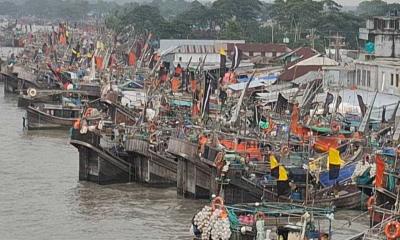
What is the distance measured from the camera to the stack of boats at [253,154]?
26.9 m

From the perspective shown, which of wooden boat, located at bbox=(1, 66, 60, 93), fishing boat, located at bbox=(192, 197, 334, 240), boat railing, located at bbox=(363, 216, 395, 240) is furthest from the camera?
wooden boat, located at bbox=(1, 66, 60, 93)

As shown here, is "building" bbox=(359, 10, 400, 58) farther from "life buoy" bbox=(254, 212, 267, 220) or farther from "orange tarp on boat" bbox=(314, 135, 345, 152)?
"life buoy" bbox=(254, 212, 267, 220)

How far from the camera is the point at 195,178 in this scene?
36.0 meters

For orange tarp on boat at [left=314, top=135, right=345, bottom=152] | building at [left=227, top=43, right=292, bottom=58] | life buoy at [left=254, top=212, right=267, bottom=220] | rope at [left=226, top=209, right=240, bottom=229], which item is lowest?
rope at [left=226, top=209, right=240, bottom=229]

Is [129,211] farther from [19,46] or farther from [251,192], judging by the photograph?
[19,46]

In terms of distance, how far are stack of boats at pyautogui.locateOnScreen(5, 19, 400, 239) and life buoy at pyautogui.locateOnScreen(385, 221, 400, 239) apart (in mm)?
23

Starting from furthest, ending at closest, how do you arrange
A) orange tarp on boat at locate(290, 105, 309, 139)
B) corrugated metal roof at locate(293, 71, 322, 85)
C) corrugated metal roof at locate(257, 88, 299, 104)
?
corrugated metal roof at locate(293, 71, 322, 85), corrugated metal roof at locate(257, 88, 299, 104), orange tarp on boat at locate(290, 105, 309, 139)

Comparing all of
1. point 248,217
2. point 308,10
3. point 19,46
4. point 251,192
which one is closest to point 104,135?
point 251,192

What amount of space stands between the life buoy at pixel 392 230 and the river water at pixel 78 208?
6506 mm

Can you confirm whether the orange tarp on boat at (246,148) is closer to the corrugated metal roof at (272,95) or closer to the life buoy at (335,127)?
Answer: the life buoy at (335,127)

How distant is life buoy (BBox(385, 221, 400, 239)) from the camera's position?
23094mm

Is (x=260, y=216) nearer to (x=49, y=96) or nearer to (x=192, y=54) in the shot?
(x=49, y=96)

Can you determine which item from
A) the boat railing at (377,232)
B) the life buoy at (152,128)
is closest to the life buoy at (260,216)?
the boat railing at (377,232)

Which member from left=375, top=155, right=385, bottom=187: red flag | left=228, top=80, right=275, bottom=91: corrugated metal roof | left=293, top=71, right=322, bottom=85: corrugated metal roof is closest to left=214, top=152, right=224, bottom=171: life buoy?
left=375, top=155, right=385, bottom=187: red flag
